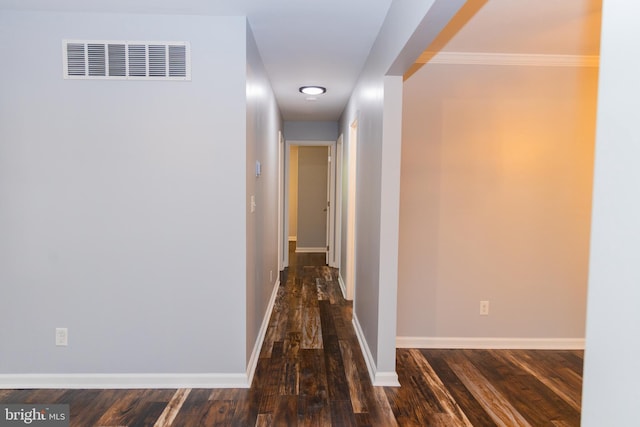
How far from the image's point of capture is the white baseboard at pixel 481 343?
3.31 m

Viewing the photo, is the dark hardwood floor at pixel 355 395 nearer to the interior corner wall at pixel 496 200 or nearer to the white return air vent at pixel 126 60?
the interior corner wall at pixel 496 200

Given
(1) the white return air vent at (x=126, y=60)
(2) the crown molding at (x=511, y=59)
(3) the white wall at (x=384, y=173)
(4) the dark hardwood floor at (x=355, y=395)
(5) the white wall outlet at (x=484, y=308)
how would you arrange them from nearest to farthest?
1. (3) the white wall at (x=384, y=173)
2. (4) the dark hardwood floor at (x=355, y=395)
3. (1) the white return air vent at (x=126, y=60)
4. (2) the crown molding at (x=511, y=59)
5. (5) the white wall outlet at (x=484, y=308)

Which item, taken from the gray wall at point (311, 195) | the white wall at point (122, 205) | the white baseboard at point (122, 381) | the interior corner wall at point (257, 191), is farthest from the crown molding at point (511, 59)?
the gray wall at point (311, 195)

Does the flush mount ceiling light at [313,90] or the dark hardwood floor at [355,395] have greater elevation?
the flush mount ceiling light at [313,90]

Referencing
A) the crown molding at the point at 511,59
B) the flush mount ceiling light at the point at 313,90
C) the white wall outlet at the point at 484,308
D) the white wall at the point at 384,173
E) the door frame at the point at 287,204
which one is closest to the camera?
the white wall at the point at 384,173

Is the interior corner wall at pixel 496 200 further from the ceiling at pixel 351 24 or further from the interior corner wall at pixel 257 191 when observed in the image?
the interior corner wall at pixel 257 191

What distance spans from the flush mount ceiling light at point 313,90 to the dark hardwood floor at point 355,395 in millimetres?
2545

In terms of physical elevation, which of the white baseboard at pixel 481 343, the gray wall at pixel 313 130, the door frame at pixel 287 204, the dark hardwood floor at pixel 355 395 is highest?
the gray wall at pixel 313 130

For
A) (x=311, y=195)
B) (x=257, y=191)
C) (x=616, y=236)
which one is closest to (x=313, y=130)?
(x=311, y=195)

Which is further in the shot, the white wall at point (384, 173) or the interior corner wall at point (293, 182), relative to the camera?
the interior corner wall at point (293, 182)

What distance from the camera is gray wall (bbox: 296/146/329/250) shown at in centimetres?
813

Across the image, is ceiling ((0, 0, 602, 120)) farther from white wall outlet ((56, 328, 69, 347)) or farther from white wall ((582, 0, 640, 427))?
white wall outlet ((56, 328, 69, 347))

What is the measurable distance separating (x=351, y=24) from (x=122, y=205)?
1.88m

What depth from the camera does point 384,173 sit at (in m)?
2.58
